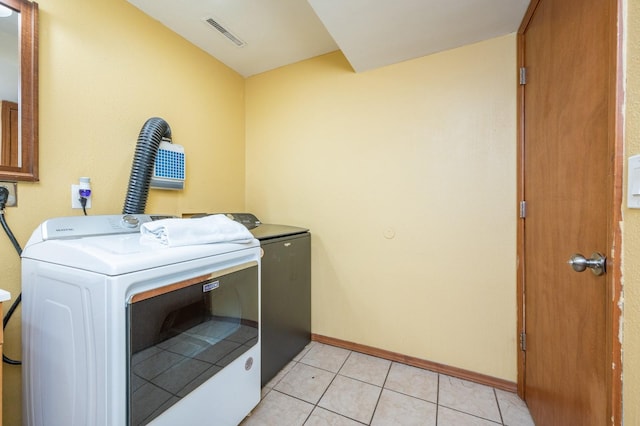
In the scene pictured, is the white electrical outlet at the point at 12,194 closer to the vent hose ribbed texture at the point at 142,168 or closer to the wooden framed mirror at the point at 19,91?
the wooden framed mirror at the point at 19,91

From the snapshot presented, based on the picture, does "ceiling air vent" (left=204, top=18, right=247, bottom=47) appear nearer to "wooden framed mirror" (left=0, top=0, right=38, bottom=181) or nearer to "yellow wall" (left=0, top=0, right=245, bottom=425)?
"yellow wall" (left=0, top=0, right=245, bottom=425)

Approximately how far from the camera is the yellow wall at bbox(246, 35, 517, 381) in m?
1.65

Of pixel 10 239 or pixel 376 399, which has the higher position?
pixel 10 239

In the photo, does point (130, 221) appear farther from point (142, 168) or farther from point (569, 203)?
point (569, 203)

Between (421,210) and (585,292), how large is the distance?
104 cm

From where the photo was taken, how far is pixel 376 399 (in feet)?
5.12

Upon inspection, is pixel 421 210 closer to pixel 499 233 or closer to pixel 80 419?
pixel 499 233

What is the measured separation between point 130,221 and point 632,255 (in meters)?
1.97

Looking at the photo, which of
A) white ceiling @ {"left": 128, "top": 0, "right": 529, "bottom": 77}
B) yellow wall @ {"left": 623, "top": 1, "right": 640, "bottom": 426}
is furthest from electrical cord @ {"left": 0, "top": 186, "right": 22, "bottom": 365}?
yellow wall @ {"left": 623, "top": 1, "right": 640, "bottom": 426}

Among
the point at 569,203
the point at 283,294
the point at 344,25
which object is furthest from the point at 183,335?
the point at 344,25

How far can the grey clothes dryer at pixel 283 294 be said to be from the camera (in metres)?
1.69

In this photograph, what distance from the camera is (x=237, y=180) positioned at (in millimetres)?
2451

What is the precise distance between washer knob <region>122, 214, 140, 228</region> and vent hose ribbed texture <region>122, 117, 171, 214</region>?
9 centimetres

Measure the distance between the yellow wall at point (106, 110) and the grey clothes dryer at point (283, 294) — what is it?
69 centimetres
